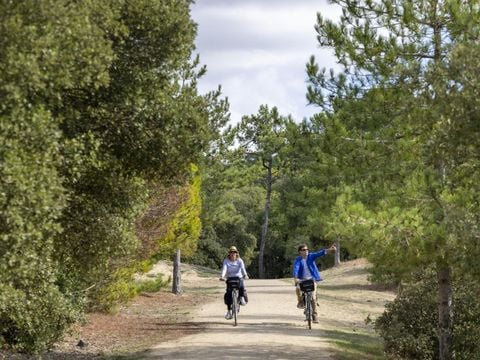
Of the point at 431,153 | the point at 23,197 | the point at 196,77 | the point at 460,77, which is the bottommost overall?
the point at 23,197

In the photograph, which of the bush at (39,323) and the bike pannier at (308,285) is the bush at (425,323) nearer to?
the bike pannier at (308,285)

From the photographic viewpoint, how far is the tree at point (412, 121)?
7758 millimetres

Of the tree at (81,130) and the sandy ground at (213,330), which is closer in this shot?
the tree at (81,130)

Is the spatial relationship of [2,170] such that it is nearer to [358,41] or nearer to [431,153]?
[431,153]

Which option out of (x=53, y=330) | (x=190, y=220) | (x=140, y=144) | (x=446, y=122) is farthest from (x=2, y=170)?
(x=190, y=220)

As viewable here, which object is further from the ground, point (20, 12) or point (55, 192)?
point (20, 12)

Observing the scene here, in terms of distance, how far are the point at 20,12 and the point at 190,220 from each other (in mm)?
18352

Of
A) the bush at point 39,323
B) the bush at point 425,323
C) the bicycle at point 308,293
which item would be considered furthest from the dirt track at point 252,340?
the bush at point 39,323

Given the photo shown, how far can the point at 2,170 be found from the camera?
23.1ft

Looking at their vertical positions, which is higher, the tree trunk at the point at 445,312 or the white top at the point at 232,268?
the white top at the point at 232,268

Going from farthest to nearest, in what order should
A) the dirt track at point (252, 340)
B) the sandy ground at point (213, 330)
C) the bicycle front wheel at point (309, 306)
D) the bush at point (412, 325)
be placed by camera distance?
the bicycle front wheel at point (309, 306) < the bush at point (412, 325) < the sandy ground at point (213, 330) < the dirt track at point (252, 340)

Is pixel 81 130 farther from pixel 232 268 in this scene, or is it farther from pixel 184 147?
pixel 232 268

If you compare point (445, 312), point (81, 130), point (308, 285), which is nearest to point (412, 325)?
point (445, 312)

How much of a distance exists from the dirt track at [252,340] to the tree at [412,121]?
2.50 m
